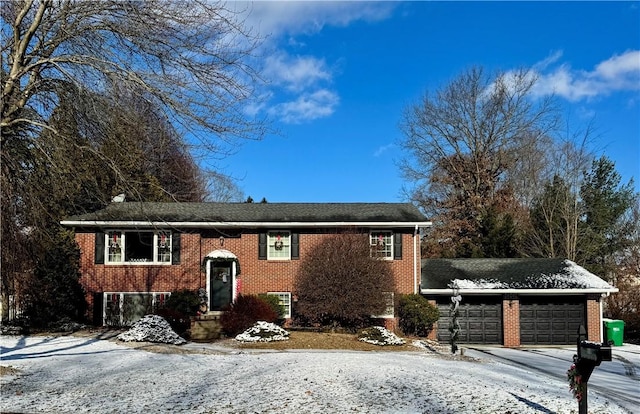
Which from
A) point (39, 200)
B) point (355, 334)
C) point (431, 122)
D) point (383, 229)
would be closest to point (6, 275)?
point (39, 200)

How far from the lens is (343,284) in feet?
60.0

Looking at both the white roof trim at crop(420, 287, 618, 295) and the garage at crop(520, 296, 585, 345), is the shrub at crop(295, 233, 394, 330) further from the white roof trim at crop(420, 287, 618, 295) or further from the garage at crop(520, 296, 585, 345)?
the garage at crop(520, 296, 585, 345)

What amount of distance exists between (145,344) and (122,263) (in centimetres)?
649

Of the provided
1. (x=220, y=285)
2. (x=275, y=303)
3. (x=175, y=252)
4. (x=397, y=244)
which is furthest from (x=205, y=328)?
(x=397, y=244)

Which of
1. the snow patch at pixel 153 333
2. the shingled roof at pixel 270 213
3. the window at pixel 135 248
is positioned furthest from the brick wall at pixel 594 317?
the window at pixel 135 248

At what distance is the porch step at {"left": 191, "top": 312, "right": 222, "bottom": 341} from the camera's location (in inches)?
715

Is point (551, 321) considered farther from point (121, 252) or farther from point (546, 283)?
point (121, 252)

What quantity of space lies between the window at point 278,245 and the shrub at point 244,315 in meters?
3.28

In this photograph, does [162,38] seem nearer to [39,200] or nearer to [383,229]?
[39,200]

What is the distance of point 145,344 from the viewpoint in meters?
15.5

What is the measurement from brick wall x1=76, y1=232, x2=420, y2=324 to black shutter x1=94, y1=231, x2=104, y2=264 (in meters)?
0.16

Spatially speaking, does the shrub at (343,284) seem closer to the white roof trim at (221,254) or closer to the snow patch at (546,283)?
the white roof trim at (221,254)

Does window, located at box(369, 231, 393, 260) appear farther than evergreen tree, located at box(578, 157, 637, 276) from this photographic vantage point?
No

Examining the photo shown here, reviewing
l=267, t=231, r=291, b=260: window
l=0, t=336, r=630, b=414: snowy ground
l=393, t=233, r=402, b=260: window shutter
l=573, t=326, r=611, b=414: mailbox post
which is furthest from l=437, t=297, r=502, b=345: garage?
l=573, t=326, r=611, b=414: mailbox post
